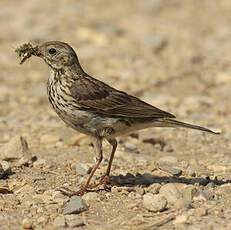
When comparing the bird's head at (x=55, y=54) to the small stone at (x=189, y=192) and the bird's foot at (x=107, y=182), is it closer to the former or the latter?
the bird's foot at (x=107, y=182)

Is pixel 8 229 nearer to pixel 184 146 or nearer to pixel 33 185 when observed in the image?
pixel 33 185

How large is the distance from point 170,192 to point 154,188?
0.34m

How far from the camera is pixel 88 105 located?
6328 millimetres

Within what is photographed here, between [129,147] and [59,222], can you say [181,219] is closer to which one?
[59,222]

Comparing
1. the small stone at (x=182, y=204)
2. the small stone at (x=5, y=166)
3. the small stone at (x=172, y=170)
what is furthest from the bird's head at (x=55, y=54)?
the small stone at (x=182, y=204)

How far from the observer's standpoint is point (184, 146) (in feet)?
27.4

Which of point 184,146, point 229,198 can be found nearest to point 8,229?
point 229,198

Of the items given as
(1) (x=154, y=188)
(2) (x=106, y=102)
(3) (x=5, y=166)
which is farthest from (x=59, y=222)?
(2) (x=106, y=102)

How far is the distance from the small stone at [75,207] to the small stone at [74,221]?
77 millimetres

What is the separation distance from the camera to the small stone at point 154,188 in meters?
6.16

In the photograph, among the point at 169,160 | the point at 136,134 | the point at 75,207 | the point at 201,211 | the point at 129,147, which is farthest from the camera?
the point at 136,134

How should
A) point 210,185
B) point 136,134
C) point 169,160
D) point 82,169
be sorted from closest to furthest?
point 210,185 < point 82,169 < point 169,160 < point 136,134

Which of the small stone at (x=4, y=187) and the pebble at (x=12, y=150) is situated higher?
the pebble at (x=12, y=150)

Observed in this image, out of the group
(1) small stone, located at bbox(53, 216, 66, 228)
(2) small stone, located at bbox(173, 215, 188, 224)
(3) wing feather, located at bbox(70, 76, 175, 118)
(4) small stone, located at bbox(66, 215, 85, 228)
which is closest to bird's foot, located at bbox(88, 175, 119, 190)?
(3) wing feather, located at bbox(70, 76, 175, 118)
